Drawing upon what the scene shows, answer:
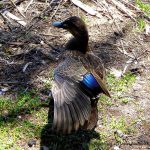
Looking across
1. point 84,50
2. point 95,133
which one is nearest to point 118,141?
point 95,133

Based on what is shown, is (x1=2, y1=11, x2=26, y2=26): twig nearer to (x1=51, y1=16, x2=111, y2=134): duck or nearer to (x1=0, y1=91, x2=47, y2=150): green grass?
(x1=51, y1=16, x2=111, y2=134): duck

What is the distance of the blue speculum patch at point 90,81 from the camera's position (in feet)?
16.1

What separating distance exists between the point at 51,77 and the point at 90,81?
3.76ft

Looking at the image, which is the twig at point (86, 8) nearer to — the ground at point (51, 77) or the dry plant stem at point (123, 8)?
the ground at point (51, 77)

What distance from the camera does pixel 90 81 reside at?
16.4ft

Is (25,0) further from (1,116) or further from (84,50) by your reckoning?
(1,116)

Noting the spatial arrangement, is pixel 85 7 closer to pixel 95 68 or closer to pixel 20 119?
pixel 95 68

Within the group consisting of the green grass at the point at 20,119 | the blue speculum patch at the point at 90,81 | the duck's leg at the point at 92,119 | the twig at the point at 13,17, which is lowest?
the green grass at the point at 20,119

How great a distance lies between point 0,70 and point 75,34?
44.6 inches

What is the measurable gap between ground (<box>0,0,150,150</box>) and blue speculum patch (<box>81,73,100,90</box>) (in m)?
0.65

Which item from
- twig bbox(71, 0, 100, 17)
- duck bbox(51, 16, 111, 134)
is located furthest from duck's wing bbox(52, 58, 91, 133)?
twig bbox(71, 0, 100, 17)

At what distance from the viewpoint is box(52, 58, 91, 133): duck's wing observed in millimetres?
4320

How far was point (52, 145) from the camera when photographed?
510 cm

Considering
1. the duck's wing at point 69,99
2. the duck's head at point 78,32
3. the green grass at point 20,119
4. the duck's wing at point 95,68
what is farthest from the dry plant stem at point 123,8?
the green grass at point 20,119
